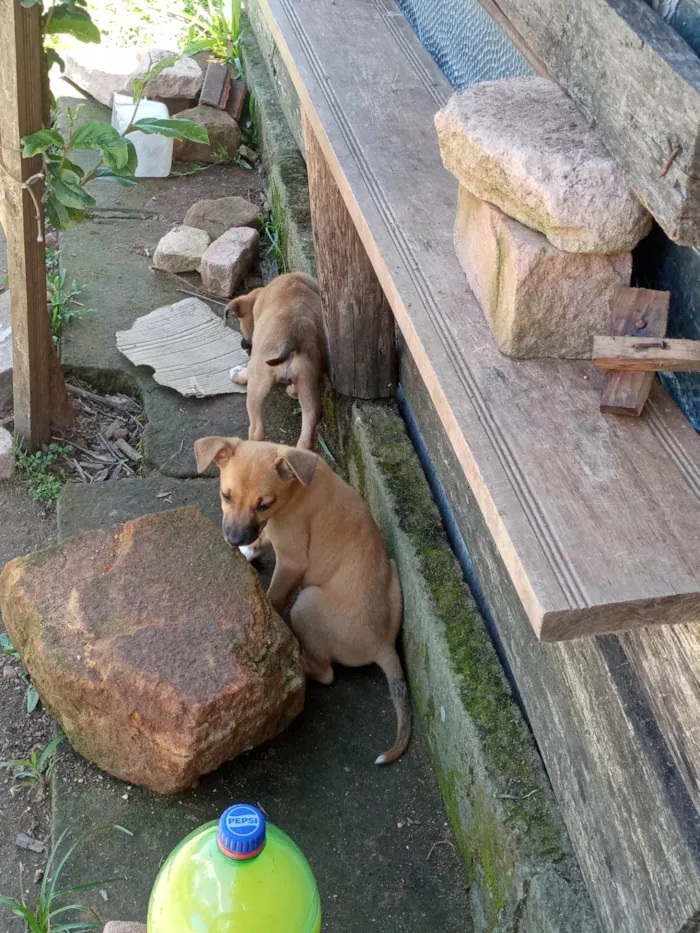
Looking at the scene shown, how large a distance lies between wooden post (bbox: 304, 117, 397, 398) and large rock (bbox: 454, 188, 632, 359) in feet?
6.68

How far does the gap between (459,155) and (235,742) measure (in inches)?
79.3

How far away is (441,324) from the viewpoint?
6.67 feet

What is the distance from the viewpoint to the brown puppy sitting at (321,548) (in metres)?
3.51

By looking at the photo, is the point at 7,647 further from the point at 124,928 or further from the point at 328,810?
the point at 124,928

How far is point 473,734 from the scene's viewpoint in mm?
2811

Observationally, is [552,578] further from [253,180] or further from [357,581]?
[253,180]

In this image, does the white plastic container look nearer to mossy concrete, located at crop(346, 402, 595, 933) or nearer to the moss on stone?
the moss on stone

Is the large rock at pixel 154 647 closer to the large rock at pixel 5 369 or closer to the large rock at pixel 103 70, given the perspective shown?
the large rock at pixel 5 369

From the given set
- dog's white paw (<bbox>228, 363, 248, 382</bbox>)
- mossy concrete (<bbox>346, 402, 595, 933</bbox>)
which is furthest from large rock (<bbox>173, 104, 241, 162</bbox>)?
mossy concrete (<bbox>346, 402, 595, 933</bbox>)

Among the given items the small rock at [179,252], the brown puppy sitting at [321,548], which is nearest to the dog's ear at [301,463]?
the brown puppy sitting at [321,548]

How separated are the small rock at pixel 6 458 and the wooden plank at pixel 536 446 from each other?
94.1 inches

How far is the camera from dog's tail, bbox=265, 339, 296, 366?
4.27m

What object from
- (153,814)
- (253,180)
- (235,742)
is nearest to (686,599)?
(235,742)

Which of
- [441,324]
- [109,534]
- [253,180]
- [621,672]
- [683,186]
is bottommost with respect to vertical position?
[253,180]
